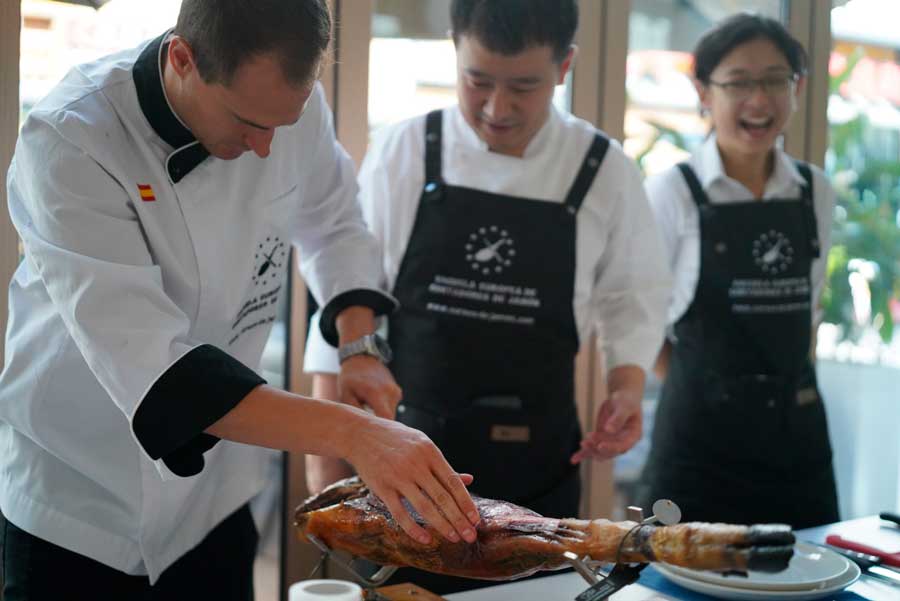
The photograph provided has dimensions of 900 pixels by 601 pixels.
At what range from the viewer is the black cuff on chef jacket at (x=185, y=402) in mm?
1297

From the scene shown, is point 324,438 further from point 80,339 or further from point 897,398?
point 897,398

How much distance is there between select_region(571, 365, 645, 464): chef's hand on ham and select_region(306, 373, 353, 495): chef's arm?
507 millimetres

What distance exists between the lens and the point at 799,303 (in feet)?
8.91

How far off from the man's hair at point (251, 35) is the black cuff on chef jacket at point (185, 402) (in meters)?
0.39

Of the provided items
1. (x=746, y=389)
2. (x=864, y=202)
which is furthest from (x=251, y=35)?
(x=864, y=202)

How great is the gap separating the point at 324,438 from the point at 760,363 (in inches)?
65.4

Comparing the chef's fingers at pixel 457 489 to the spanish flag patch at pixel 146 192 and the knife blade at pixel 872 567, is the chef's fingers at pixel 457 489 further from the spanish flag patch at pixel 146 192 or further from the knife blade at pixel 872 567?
the knife blade at pixel 872 567

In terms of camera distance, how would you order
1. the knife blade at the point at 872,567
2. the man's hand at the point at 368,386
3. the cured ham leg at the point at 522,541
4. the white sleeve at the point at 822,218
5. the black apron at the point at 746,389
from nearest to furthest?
the cured ham leg at the point at 522,541 < the knife blade at the point at 872,567 < the man's hand at the point at 368,386 < the black apron at the point at 746,389 < the white sleeve at the point at 822,218

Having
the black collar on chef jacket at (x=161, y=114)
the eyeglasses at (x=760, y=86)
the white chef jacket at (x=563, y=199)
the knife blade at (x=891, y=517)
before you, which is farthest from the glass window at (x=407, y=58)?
the knife blade at (x=891, y=517)

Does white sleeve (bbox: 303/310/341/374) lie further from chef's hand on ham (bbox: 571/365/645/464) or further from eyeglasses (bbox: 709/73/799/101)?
eyeglasses (bbox: 709/73/799/101)

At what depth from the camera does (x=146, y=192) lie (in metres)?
1.50

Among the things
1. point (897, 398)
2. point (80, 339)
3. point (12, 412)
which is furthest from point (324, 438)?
point (897, 398)

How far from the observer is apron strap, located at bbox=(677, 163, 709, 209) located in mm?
2699

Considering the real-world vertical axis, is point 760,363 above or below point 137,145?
below
